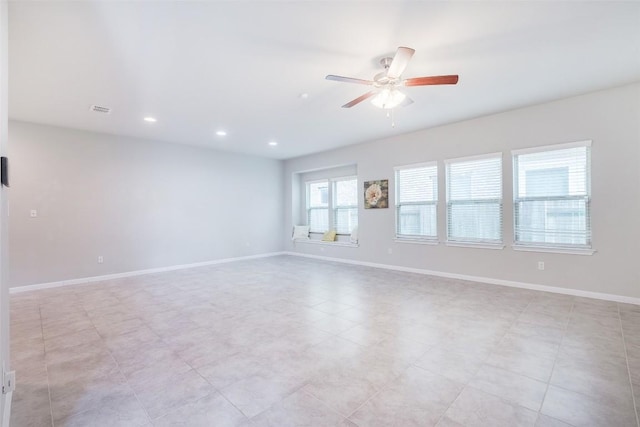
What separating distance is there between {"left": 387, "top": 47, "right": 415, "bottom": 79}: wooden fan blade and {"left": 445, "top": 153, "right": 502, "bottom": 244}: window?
3061 mm

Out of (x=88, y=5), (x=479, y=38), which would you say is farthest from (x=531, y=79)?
(x=88, y=5)

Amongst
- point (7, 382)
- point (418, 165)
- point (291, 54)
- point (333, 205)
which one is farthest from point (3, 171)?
point (333, 205)

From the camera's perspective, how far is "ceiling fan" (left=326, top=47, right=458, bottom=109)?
254 centimetres

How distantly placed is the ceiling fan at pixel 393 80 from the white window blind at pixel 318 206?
490cm

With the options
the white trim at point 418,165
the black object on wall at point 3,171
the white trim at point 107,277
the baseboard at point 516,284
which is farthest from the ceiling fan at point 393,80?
the white trim at point 107,277

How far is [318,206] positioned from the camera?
841cm

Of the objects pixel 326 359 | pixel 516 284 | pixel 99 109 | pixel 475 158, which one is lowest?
pixel 326 359

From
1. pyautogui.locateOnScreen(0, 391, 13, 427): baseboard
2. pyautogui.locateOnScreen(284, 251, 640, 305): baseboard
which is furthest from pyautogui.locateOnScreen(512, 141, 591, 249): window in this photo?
pyautogui.locateOnScreen(0, 391, 13, 427): baseboard

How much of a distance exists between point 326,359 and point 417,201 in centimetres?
426

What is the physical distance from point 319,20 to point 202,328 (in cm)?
323

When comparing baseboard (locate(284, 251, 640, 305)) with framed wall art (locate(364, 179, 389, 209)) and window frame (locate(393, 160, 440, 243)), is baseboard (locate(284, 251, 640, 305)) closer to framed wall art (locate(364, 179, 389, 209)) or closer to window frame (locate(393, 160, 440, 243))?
window frame (locate(393, 160, 440, 243))

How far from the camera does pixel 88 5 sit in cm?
223

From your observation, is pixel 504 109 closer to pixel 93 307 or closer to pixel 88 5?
pixel 88 5

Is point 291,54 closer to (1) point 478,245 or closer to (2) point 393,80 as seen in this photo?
(2) point 393,80
